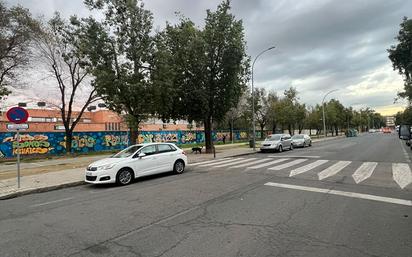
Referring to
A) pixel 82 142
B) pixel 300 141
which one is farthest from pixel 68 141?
pixel 300 141

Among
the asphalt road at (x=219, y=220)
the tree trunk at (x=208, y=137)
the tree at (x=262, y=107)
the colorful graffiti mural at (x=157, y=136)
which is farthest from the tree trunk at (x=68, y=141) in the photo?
the tree at (x=262, y=107)

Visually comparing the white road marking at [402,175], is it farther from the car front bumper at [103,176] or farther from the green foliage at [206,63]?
the green foliage at [206,63]

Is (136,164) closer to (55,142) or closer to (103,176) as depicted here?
(103,176)

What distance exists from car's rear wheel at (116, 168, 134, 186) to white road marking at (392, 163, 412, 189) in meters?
8.90

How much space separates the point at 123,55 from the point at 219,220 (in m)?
15.6

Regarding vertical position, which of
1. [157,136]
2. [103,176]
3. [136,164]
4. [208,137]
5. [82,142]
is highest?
[157,136]

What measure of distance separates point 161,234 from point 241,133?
52.9 meters

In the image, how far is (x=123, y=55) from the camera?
61.9 feet

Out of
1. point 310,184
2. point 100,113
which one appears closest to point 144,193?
point 310,184

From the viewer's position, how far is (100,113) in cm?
7369

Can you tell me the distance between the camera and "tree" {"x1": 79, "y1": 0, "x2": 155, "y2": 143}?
58.4ft

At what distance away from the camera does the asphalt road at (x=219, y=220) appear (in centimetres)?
445

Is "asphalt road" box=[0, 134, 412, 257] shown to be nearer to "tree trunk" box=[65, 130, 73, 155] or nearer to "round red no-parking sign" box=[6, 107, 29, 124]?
"round red no-parking sign" box=[6, 107, 29, 124]

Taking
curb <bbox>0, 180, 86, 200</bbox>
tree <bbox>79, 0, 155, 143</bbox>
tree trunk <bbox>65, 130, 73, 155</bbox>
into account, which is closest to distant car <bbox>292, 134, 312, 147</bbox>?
tree <bbox>79, 0, 155, 143</bbox>
